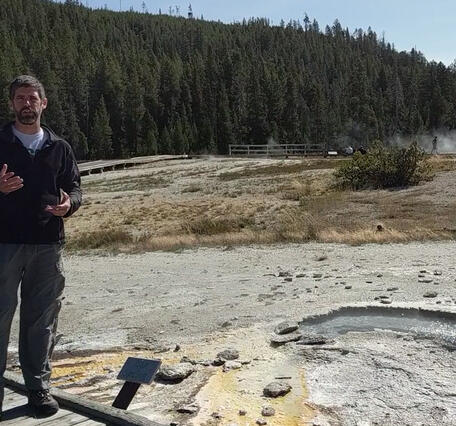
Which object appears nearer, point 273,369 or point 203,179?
point 273,369

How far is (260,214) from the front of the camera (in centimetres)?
2033

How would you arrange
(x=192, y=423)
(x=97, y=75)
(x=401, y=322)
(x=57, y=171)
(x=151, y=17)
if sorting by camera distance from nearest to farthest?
1. (x=57, y=171)
2. (x=192, y=423)
3. (x=401, y=322)
4. (x=97, y=75)
5. (x=151, y=17)

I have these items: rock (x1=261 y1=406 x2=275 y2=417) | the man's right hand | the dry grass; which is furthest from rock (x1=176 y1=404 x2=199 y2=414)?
the dry grass

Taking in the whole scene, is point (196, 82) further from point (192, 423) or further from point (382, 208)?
point (192, 423)

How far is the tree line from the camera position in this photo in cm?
9231

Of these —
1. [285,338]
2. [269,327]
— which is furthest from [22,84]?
[269,327]

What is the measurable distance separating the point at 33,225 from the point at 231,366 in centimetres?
253

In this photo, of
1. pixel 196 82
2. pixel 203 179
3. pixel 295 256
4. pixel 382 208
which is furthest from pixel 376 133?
pixel 295 256

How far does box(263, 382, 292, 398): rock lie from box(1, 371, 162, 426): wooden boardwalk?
1.38 metres

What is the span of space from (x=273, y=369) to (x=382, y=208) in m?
14.6

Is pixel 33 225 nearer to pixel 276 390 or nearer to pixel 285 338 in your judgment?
pixel 276 390

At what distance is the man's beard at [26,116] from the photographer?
3.78 meters

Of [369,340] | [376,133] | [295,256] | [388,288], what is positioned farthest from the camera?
[376,133]

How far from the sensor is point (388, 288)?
8.52m
